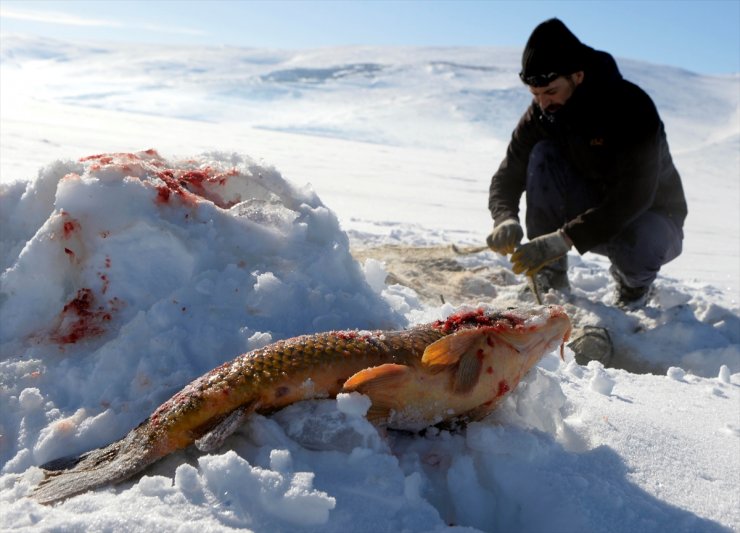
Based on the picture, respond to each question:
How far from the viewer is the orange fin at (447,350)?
1.86m

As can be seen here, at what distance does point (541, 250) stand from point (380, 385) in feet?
6.80

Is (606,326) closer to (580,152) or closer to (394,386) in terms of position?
(580,152)

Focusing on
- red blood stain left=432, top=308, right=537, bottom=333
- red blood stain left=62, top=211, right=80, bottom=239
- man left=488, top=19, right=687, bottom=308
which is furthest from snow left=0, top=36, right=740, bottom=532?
man left=488, top=19, right=687, bottom=308

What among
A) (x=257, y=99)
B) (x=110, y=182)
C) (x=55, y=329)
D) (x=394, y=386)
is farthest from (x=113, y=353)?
(x=257, y=99)

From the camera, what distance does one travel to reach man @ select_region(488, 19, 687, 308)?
3.57 meters

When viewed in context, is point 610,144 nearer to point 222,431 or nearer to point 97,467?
point 222,431

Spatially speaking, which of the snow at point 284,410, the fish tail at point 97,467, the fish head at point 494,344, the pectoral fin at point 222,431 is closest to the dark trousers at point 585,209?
the snow at point 284,410

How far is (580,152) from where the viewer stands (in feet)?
12.5

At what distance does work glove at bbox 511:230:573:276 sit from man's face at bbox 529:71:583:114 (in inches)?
27.7

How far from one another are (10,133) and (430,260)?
27.0ft

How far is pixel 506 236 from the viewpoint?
3.87m

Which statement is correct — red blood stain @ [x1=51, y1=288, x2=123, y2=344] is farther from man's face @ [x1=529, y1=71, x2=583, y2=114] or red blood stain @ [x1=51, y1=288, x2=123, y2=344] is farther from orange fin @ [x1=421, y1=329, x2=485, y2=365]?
man's face @ [x1=529, y1=71, x2=583, y2=114]

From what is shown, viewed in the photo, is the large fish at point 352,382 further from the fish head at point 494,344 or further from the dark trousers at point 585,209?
the dark trousers at point 585,209

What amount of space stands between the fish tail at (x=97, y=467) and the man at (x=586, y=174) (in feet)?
7.95
